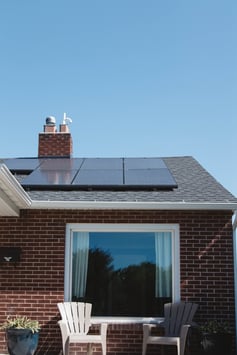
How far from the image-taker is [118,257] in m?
7.98

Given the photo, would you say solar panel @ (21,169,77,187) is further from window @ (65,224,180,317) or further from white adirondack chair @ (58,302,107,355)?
white adirondack chair @ (58,302,107,355)

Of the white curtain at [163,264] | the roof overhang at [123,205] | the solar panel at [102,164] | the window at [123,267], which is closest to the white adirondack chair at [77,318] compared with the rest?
the window at [123,267]

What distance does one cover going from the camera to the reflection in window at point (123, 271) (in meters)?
7.79

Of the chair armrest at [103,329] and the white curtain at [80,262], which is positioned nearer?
the chair armrest at [103,329]

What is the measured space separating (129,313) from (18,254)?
1967 mm

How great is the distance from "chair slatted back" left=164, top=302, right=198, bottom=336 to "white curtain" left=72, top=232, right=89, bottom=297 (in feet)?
4.51

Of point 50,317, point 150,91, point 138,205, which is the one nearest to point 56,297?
point 50,317

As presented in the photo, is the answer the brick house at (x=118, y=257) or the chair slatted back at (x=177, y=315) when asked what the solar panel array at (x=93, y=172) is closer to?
the brick house at (x=118, y=257)

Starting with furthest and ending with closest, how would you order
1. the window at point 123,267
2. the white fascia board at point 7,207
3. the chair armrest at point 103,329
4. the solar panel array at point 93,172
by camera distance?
1. the solar panel array at point 93,172
2. the window at point 123,267
3. the chair armrest at point 103,329
4. the white fascia board at point 7,207

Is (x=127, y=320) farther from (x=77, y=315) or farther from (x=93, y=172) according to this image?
(x=93, y=172)

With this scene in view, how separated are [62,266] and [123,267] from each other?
0.97 meters

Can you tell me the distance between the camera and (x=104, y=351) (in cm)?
699

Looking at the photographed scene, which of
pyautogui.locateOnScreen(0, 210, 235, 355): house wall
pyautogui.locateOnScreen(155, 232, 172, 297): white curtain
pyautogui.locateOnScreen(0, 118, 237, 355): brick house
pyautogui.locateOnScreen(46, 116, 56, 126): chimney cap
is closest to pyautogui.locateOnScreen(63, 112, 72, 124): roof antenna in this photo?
pyautogui.locateOnScreen(46, 116, 56, 126): chimney cap

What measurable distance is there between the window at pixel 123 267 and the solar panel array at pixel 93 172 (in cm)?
80
